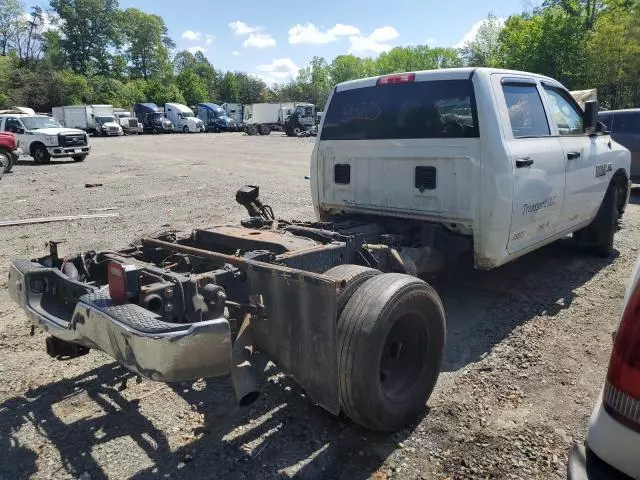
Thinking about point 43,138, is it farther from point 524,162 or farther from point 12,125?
point 524,162

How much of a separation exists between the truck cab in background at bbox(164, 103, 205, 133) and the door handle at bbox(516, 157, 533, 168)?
168 feet

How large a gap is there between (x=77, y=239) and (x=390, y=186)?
536 cm

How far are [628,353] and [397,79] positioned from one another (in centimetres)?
366

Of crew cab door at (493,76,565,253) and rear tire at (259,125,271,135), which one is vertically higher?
rear tire at (259,125,271,135)

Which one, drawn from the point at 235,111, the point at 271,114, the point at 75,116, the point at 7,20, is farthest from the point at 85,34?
the point at 271,114

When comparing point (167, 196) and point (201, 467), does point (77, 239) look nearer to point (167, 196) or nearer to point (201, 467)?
point (167, 196)

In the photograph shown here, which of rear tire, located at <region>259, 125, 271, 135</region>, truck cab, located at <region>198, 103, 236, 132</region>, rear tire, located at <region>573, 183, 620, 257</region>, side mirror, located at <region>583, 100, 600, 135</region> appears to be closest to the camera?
side mirror, located at <region>583, 100, 600, 135</region>

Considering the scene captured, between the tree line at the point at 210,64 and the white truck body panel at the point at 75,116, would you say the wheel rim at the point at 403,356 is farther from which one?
the white truck body panel at the point at 75,116

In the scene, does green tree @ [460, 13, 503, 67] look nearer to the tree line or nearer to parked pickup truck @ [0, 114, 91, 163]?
the tree line

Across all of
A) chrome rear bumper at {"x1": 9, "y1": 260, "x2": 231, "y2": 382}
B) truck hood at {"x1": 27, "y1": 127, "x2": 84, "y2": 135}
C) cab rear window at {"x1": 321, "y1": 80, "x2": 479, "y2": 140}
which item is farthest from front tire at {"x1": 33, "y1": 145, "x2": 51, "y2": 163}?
chrome rear bumper at {"x1": 9, "y1": 260, "x2": 231, "y2": 382}

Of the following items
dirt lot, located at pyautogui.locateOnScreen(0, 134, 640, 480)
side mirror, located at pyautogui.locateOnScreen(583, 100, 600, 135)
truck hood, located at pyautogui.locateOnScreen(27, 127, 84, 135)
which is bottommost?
dirt lot, located at pyautogui.locateOnScreen(0, 134, 640, 480)

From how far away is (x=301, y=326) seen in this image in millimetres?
2836

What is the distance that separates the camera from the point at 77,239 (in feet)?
26.3

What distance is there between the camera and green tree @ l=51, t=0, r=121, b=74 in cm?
8119
